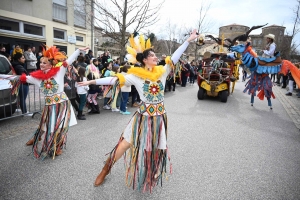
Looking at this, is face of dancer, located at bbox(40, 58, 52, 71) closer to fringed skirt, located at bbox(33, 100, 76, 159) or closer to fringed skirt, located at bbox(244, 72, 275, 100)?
fringed skirt, located at bbox(33, 100, 76, 159)

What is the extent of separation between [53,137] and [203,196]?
95.1 inches

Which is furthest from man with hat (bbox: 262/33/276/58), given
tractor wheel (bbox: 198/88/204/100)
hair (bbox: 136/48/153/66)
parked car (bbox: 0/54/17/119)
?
parked car (bbox: 0/54/17/119)

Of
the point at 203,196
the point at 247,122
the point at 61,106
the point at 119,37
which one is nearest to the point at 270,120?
the point at 247,122

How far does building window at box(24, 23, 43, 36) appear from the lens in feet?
40.0

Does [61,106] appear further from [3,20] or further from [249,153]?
[3,20]

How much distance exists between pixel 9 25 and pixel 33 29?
4.91 feet

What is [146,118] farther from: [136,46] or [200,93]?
[200,93]

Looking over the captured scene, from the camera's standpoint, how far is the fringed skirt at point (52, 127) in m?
3.10

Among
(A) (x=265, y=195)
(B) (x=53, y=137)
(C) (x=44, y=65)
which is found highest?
(C) (x=44, y=65)

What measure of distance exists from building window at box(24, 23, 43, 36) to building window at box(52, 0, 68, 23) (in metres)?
1.42

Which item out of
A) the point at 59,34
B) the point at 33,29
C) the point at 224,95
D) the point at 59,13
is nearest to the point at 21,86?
the point at 224,95

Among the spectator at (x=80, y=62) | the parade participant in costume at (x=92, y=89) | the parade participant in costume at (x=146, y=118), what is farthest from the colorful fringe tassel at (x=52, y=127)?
the spectator at (x=80, y=62)

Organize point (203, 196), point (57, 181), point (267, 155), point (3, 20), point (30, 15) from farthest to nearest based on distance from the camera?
point (30, 15) < point (3, 20) < point (267, 155) < point (57, 181) < point (203, 196)

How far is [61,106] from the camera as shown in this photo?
319 centimetres
